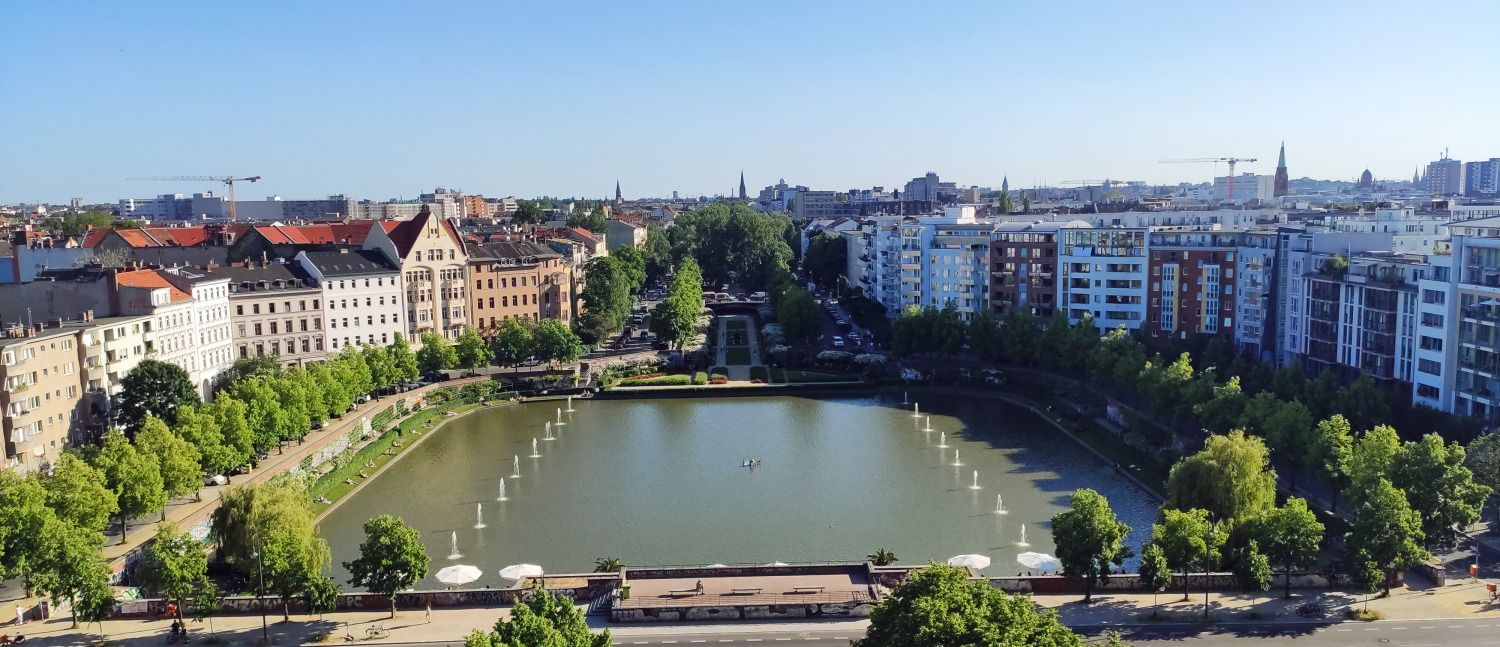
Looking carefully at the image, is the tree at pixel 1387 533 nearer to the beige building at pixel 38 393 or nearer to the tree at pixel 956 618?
the tree at pixel 956 618

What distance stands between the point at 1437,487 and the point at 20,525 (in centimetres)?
4284

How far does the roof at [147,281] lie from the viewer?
184 ft

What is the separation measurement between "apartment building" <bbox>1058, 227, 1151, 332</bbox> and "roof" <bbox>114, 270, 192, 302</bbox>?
53658 mm

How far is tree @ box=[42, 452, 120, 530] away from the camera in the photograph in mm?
34938

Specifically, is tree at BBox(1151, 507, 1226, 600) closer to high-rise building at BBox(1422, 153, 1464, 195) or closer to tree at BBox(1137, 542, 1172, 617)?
tree at BBox(1137, 542, 1172, 617)

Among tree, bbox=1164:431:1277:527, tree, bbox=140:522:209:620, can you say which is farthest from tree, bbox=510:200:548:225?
tree, bbox=1164:431:1277:527

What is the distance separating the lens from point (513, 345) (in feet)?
239

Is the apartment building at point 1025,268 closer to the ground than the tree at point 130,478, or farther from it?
farther from it

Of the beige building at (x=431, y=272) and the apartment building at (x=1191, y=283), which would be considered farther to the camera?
the beige building at (x=431, y=272)

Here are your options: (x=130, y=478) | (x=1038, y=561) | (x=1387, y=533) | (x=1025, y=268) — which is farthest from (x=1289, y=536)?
(x=1025, y=268)

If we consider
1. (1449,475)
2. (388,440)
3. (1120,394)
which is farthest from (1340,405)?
(388,440)

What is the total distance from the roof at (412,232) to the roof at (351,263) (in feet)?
5.56

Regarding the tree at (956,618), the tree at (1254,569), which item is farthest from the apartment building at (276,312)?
the tree at (1254,569)

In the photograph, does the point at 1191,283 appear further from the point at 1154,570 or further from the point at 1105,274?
the point at 1154,570
